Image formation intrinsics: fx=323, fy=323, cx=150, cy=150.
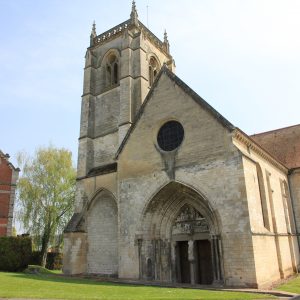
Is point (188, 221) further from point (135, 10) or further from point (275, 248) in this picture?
point (135, 10)

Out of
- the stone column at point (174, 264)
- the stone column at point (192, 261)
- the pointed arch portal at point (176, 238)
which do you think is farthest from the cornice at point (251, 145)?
the stone column at point (174, 264)

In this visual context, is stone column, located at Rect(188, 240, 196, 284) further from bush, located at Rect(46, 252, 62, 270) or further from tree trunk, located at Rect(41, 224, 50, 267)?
bush, located at Rect(46, 252, 62, 270)

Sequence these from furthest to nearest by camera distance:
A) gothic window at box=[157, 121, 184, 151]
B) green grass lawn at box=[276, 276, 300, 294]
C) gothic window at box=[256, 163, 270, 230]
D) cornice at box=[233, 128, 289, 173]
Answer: gothic window at box=[157, 121, 184, 151] < gothic window at box=[256, 163, 270, 230] < cornice at box=[233, 128, 289, 173] < green grass lawn at box=[276, 276, 300, 294]

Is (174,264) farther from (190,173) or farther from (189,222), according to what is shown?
(190,173)

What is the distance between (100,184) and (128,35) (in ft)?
37.9

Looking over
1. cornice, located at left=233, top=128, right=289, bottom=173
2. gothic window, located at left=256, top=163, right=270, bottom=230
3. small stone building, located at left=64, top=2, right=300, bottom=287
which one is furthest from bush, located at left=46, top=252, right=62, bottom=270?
cornice, located at left=233, top=128, right=289, bottom=173

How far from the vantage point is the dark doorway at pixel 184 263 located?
50.6 feet

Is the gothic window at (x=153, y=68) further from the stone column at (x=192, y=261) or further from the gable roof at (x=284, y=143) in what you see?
the stone column at (x=192, y=261)

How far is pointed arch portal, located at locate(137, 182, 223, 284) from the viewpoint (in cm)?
1487

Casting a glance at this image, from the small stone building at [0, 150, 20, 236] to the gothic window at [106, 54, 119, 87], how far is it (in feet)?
35.8

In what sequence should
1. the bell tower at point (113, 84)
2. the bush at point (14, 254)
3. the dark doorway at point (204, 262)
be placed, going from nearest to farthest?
the dark doorway at point (204, 262) → the bush at point (14, 254) → the bell tower at point (113, 84)

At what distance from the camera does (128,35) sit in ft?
78.8

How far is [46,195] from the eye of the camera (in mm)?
27141

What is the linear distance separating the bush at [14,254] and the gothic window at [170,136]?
11.5m
